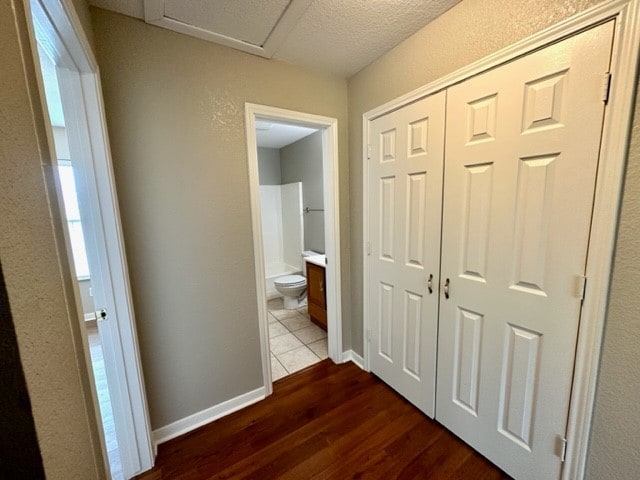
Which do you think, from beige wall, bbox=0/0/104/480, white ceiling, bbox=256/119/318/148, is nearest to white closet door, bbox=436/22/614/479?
beige wall, bbox=0/0/104/480

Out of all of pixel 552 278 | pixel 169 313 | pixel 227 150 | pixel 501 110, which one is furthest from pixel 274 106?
pixel 552 278

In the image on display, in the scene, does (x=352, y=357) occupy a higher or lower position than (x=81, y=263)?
lower

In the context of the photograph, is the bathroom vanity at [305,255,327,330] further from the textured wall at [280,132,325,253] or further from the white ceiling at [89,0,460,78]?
the white ceiling at [89,0,460,78]

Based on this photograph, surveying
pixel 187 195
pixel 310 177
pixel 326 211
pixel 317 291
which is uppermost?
pixel 310 177

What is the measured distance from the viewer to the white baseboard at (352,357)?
7.47 ft

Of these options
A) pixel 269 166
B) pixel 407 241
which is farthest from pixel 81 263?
pixel 407 241

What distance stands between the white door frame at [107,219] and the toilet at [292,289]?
6.89 feet

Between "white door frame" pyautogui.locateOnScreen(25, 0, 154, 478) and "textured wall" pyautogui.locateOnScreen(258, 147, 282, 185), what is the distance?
2981mm

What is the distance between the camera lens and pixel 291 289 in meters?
3.44

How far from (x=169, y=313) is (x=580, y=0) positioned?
7.61 feet

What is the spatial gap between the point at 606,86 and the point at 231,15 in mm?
1610

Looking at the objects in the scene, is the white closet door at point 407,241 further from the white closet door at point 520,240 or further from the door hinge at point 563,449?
the door hinge at point 563,449

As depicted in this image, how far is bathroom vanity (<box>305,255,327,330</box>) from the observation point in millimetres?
2824

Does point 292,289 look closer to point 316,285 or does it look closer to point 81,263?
point 316,285
